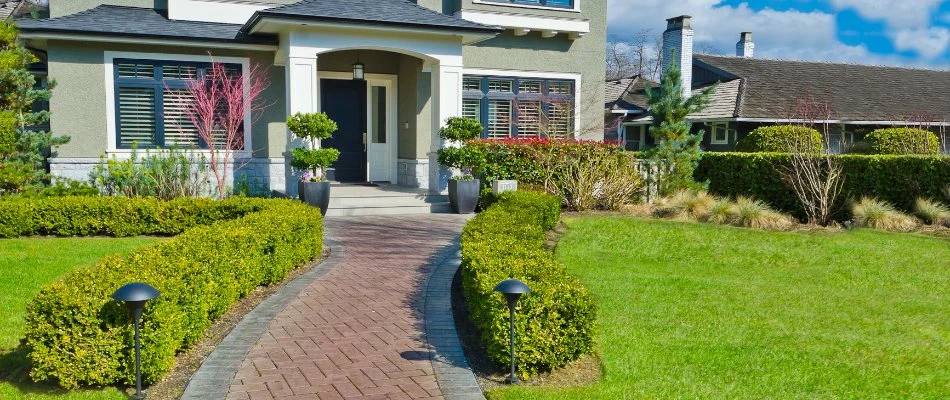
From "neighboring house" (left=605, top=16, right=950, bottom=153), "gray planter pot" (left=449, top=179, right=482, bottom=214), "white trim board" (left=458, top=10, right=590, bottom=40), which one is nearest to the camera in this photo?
"gray planter pot" (left=449, top=179, right=482, bottom=214)

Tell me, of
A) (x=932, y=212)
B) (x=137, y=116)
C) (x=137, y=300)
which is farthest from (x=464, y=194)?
(x=137, y=300)

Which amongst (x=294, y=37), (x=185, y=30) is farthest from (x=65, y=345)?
(x=185, y=30)

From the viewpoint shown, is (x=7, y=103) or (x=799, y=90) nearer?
(x=7, y=103)

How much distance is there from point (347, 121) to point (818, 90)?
20.3 meters

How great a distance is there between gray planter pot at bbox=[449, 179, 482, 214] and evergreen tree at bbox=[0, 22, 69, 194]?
23.4ft

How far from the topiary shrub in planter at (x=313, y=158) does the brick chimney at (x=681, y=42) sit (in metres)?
17.2

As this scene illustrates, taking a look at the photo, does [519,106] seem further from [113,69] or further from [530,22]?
[113,69]

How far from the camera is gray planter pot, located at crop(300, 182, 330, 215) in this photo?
13383 mm

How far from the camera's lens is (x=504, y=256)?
285 inches

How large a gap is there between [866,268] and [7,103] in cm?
1398

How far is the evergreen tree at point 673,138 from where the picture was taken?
53.7 feet

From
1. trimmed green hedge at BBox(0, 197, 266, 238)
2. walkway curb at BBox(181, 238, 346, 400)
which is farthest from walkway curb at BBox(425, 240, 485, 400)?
trimmed green hedge at BBox(0, 197, 266, 238)

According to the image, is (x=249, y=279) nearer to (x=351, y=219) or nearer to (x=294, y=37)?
(x=351, y=219)

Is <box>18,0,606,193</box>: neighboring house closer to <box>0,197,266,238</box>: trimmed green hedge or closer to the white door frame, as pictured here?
the white door frame
